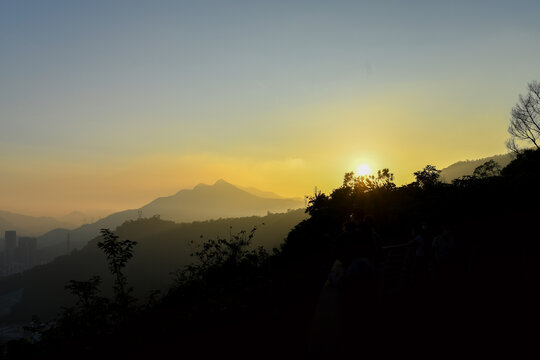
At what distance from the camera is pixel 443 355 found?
5949mm

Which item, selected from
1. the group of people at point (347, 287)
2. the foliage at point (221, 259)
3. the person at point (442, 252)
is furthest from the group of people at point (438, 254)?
the foliage at point (221, 259)

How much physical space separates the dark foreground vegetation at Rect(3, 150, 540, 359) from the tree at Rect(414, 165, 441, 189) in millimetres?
1696

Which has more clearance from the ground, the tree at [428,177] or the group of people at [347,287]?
the tree at [428,177]

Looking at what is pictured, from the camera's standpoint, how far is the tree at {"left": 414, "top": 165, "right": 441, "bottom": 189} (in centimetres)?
2540

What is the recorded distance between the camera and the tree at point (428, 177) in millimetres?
25397

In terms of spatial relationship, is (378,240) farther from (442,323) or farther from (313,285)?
(313,285)

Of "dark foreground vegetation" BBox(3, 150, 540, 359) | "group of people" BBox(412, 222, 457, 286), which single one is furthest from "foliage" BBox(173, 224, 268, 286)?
"group of people" BBox(412, 222, 457, 286)

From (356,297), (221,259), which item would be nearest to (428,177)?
(221,259)

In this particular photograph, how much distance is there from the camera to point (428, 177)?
2658 cm

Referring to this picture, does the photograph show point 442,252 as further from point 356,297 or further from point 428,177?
point 428,177

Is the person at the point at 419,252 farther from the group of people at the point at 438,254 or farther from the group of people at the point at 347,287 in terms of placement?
the group of people at the point at 347,287

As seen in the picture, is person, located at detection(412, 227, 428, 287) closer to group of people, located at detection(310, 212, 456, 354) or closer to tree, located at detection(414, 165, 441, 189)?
group of people, located at detection(310, 212, 456, 354)

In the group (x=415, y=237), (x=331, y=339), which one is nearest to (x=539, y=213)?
(x=415, y=237)

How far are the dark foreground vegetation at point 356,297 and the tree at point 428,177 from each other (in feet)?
5.57
